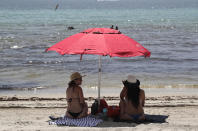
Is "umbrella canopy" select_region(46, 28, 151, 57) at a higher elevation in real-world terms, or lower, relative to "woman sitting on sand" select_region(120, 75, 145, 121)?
higher

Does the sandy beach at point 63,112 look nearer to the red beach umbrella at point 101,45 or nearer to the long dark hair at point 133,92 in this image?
the long dark hair at point 133,92

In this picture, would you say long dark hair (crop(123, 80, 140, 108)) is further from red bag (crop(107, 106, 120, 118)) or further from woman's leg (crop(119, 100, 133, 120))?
red bag (crop(107, 106, 120, 118))

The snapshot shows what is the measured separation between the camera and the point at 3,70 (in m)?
15.0

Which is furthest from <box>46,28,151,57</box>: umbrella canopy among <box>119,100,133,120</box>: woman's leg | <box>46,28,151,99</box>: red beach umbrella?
<box>119,100,133,120</box>: woman's leg

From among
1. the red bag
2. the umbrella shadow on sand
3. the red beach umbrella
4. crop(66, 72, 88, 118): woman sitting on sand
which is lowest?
the umbrella shadow on sand

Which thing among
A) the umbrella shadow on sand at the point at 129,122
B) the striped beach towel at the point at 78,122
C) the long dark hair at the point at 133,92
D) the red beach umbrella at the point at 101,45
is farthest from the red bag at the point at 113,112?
the red beach umbrella at the point at 101,45

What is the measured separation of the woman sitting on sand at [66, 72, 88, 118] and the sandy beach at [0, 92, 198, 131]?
0.44 m

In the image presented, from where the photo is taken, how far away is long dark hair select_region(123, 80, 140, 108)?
6973 millimetres

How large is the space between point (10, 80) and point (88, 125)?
6645mm

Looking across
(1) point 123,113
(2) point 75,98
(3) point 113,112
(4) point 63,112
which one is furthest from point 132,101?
(4) point 63,112

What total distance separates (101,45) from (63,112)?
93.8 inches

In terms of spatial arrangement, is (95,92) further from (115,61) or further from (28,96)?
(115,61)

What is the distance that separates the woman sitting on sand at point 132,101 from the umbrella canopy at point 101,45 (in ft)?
1.61

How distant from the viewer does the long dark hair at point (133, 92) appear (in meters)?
6.97
